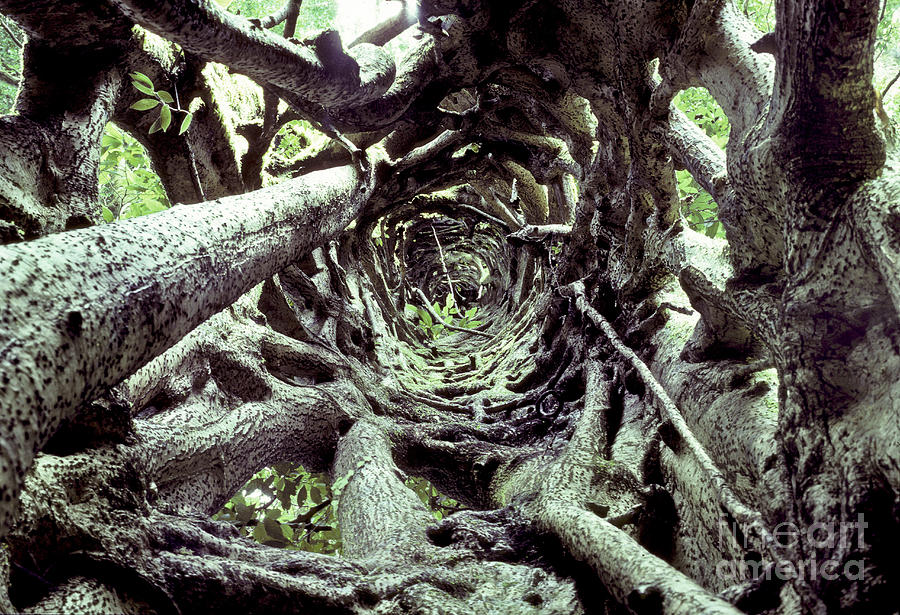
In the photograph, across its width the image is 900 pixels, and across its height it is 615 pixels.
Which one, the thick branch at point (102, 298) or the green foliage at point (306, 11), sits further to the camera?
the green foliage at point (306, 11)

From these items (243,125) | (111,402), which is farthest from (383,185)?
(111,402)

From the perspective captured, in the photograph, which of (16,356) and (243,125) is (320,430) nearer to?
(16,356)

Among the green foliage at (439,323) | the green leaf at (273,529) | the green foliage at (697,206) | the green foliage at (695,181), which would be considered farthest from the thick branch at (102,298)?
the green foliage at (439,323)

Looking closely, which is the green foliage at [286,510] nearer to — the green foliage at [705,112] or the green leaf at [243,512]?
the green leaf at [243,512]

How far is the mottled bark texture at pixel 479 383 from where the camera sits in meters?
1.24

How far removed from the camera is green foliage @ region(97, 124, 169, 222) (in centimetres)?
343

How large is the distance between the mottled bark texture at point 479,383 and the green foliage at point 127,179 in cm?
46

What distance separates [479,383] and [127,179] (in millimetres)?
2771

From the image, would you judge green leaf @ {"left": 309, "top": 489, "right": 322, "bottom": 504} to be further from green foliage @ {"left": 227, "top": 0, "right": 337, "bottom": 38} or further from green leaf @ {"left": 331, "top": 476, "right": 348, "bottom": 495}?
green foliage @ {"left": 227, "top": 0, "right": 337, "bottom": 38}

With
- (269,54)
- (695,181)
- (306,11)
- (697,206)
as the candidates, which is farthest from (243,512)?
(306,11)

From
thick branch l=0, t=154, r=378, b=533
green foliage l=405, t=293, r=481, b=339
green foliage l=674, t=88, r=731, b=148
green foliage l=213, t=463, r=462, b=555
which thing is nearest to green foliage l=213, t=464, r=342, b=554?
green foliage l=213, t=463, r=462, b=555

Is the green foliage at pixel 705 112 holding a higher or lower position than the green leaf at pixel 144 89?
higher

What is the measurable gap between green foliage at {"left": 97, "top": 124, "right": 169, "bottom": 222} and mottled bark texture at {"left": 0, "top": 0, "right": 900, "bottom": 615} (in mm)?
464

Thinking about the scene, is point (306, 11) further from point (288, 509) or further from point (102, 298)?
point (102, 298)
